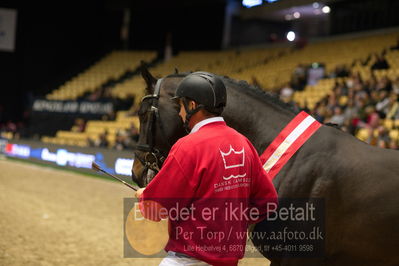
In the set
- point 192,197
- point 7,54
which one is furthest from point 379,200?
point 7,54

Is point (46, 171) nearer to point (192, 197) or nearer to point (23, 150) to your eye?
point (23, 150)

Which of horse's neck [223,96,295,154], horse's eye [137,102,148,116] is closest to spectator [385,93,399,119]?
horse's neck [223,96,295,154]

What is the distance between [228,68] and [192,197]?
19.0m

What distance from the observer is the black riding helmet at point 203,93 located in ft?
7.73

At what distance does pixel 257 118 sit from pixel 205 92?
1.18m

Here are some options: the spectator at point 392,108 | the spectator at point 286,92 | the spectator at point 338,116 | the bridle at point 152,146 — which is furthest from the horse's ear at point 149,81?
the spectator at point 286,92

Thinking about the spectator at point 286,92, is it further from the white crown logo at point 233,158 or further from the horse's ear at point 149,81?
the white crown logo at point 233,158

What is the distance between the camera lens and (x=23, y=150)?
16.9 metres

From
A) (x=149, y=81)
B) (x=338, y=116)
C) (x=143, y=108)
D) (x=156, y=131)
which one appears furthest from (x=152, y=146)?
(x=338, y=116)

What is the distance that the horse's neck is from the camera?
134 inches

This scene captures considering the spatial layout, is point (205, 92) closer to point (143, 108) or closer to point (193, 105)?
point (193, 105)

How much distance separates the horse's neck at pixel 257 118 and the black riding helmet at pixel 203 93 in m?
1.03

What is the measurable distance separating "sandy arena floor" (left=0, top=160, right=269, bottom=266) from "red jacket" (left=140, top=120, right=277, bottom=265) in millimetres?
3155

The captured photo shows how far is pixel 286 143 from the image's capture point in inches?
129
